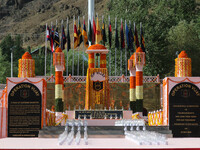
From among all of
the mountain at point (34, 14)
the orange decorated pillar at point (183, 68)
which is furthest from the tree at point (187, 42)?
the mountain at point (34, 14)

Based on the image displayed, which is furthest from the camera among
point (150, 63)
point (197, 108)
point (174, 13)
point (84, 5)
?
point (84, 5)

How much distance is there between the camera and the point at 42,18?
554 ft

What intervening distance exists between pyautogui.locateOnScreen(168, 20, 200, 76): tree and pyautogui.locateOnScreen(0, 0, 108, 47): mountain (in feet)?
300

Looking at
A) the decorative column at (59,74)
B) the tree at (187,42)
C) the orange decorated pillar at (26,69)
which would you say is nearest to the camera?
the orange decorated pillar at (26,69)

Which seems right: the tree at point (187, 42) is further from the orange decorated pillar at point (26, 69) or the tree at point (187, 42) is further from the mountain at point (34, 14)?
the mountain at point (34, 14)

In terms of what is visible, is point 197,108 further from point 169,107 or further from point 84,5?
point 84,5

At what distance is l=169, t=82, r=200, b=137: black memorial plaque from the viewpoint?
1012 inches

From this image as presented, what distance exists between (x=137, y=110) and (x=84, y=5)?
13262cm

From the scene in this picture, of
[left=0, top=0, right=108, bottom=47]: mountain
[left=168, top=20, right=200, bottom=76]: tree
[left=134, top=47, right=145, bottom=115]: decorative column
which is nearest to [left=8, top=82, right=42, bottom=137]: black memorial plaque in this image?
[left=134, top=47, right=145, bottom=115]: decorative column

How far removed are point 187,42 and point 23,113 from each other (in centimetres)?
3893

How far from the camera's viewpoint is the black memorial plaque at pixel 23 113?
25500 mm

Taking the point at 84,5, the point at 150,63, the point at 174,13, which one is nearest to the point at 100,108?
the point at 150,63

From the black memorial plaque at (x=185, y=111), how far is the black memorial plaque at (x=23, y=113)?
7596mm

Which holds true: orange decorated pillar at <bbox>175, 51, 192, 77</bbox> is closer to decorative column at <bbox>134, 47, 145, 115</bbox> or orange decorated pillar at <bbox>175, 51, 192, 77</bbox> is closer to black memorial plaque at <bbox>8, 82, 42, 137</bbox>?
decorative column at <bbox>134, 47, 145, 115</bbox>
